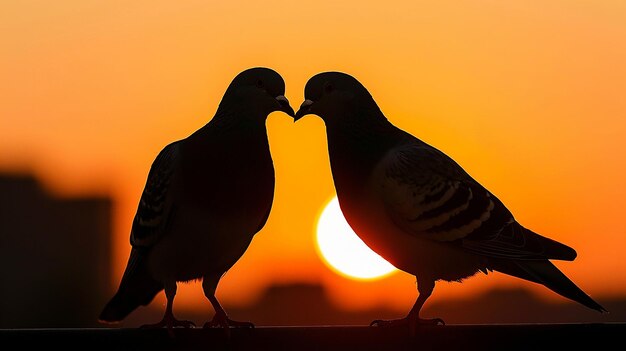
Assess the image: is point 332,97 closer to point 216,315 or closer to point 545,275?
point 216,315

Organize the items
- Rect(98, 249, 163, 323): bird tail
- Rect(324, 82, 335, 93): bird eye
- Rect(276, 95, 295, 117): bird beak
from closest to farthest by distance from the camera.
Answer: Rect(276, 95, 295, 117): bird beak → Rect(324, 82, 335, 93): bird eye → Rect(98, 249, 163, 323): bird tail

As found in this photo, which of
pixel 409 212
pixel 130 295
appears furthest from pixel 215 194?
pixel 130 295

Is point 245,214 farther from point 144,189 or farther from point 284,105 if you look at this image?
point 144,189

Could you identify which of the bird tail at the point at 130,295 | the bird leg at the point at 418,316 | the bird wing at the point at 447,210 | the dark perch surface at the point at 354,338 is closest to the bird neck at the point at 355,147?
the bird wing at the point at 447,210

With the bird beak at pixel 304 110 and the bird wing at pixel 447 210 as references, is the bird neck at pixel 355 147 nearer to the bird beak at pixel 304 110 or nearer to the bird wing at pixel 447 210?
the bird wing at pixel 447 210

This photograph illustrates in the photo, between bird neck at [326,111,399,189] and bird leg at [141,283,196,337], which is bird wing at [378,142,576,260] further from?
bird leg at [141,283,196,337]

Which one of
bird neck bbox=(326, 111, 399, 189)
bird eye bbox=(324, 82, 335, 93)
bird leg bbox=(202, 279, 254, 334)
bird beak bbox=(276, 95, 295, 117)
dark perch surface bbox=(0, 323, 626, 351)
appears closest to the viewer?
dark perch surface bbox=(0, 323, 626, 351)

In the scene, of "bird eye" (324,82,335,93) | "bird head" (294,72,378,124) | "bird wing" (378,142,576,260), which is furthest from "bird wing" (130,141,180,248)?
"bird wing" (378,142,576,260)
